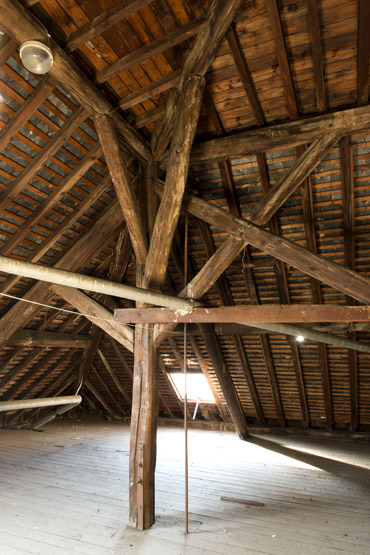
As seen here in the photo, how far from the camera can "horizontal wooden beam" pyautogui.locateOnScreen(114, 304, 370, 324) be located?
9.61 ft

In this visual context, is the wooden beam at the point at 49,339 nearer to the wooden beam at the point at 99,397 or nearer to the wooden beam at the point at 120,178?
the wooden beam at the point at 99,397

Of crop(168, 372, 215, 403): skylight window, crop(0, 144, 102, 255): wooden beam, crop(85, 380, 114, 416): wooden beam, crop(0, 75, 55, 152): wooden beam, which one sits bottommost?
crop(85, 380, 114, 416): wooden beam

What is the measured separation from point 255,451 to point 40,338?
3.97 meters

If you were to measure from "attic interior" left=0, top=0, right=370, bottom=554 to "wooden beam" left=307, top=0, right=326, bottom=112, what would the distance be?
0.04ft

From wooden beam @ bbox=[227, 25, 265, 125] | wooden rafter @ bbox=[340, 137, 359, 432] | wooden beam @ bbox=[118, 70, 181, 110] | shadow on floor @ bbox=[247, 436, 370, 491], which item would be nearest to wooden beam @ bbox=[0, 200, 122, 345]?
wooden beam @ bbox=[118, 70, 181, 110]

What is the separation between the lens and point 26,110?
9.78ft

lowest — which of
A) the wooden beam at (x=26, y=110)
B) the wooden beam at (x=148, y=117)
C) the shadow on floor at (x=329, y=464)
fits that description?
the shadow on floor at (x=329, y=464)

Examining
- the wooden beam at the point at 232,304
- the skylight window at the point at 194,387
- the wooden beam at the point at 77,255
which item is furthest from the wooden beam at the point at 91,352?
the wooden beam at the point at 232,304

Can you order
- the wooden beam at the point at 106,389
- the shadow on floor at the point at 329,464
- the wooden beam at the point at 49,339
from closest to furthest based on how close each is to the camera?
1. the shadow on floor at the point at 329,464
2. the wooden beam at the point at 49,339
3. the wooden beam at the point at 106,389

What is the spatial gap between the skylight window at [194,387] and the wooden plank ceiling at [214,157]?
1.68m

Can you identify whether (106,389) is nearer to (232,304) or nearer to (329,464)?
(232,304)

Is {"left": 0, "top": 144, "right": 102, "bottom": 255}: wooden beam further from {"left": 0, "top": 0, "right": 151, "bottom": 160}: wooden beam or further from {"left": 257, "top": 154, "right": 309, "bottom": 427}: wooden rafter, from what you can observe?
{"left": 257, "top": 154, "right": 309, "bottom": 427}: wooden rafter

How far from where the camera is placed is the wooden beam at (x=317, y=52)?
2.70m

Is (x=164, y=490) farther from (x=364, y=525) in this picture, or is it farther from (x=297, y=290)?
(x=297, y=290)
